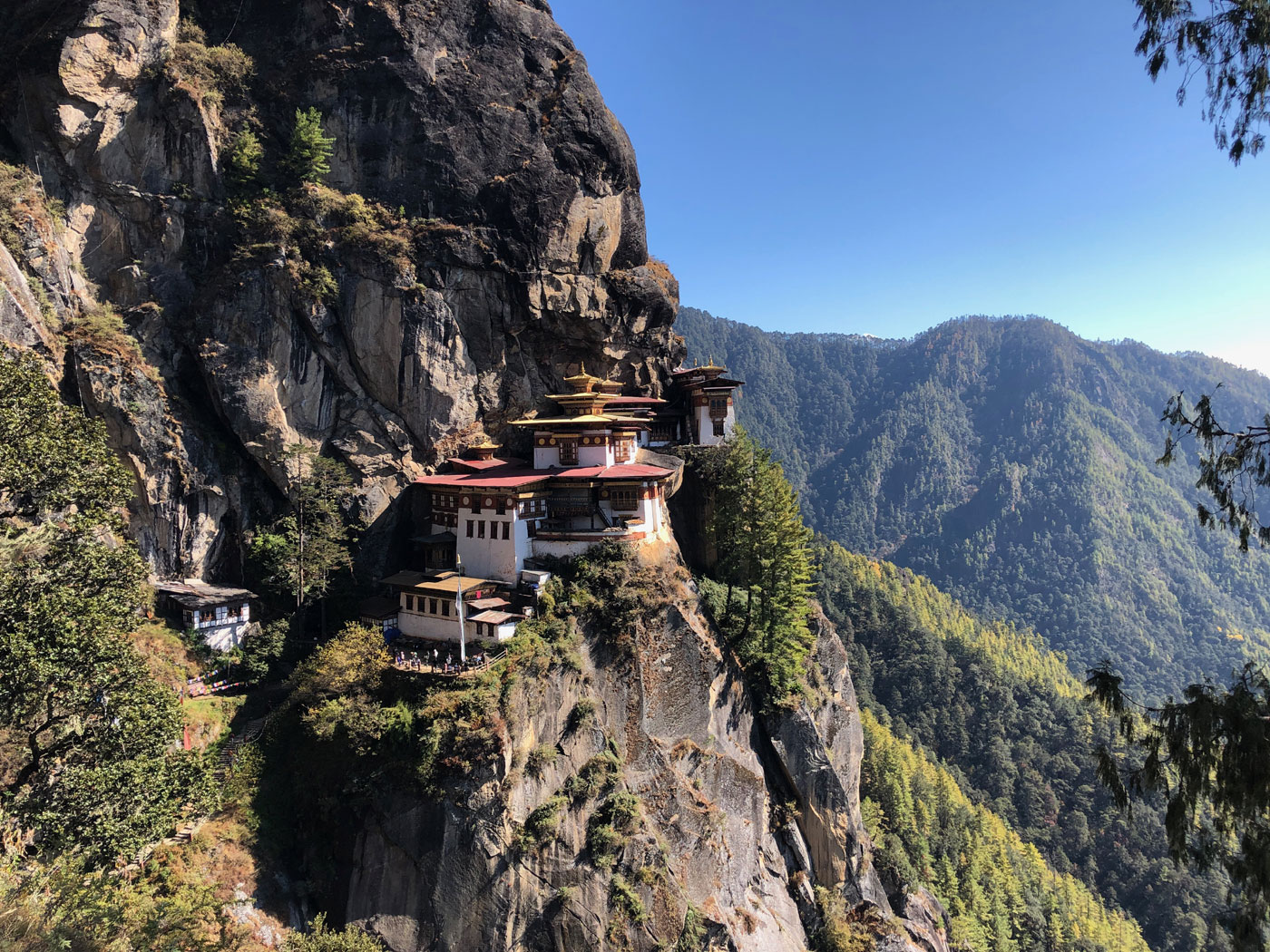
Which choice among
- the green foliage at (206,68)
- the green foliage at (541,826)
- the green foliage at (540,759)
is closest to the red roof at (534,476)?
the green foliage at (540,759)

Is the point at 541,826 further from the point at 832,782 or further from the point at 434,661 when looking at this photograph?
the point at 832,782

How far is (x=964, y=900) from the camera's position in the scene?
49781 mm

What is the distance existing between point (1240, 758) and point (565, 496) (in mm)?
22938

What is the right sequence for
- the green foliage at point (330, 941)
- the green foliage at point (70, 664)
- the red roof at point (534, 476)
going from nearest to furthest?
1. the green foliage at point (70, 664)
2. the green foliage at point (330, 941)
3. the red roof at point (534, 476)

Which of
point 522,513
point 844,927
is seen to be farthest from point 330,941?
point 844,927

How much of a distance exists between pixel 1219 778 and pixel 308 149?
120 feet

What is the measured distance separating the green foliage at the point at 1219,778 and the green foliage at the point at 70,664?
19183 mm

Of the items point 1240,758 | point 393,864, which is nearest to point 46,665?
point 393,864

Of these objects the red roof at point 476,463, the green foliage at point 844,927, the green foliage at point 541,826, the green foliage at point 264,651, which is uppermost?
the red roof at point 476,463

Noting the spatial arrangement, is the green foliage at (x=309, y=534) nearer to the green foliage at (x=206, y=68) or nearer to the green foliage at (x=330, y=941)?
the green foliage at (x=330, y=941)

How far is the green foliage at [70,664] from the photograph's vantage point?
42.2 feet

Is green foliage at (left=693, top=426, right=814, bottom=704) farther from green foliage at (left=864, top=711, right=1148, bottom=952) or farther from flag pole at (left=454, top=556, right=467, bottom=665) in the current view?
green foliage at (left=864, top=711, right=1148, bottom=952)

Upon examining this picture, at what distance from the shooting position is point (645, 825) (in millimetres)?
21812

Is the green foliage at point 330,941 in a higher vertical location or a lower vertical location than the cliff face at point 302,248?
lower
